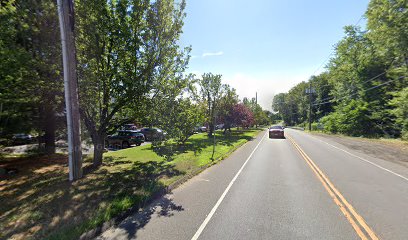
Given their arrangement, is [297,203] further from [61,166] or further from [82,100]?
[61,166]

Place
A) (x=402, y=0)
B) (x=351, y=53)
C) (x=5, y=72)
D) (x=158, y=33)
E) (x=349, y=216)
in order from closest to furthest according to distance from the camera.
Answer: (x=349, y=216) < (x=5, y=72) < (x=158, y=33) < (x=402, y=0) < (x=351, y=53)

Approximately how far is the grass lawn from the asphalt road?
777mm

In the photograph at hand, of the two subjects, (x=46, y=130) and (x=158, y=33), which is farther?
(x=46, y=130)

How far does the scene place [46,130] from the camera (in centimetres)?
1633

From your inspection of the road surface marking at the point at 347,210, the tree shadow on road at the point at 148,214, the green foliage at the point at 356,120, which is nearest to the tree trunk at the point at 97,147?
the tree shadow on road at the point at 148,214

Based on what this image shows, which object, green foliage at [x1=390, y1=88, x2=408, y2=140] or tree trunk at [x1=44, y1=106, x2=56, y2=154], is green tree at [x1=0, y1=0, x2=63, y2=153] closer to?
tree trunk at [x1=44, y1=106, x2=56, y2=154]

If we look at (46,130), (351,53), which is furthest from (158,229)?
(351,53)

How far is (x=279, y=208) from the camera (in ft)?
20.9

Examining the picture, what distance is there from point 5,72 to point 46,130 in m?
8.13

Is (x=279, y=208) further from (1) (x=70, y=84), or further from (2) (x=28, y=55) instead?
(2) (x=28, y=55)

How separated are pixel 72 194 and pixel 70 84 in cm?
364

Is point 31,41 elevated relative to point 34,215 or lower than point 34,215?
elevated

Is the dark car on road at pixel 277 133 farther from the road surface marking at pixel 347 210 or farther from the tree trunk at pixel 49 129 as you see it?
the tree trunk at pixel 49 129

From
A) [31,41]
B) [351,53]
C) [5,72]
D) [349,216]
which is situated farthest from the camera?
[351,53]
